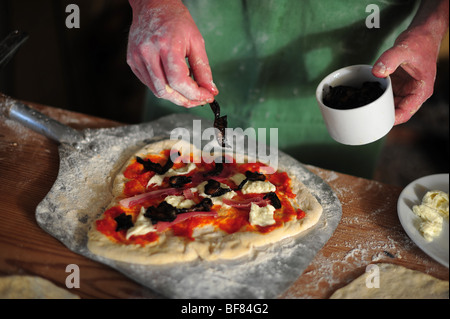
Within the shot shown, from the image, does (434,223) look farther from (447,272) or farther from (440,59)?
(440,59)

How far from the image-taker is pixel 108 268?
1732 mm

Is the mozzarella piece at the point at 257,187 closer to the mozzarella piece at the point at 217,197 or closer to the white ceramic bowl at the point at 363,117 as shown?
the mozzarella piece at the point at 217,197

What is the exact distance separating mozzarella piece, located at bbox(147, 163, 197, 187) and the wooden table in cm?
54

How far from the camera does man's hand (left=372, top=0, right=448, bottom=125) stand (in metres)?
1.90

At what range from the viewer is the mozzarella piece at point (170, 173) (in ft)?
6.93

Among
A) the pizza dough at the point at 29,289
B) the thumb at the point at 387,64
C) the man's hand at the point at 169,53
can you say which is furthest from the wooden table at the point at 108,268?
the man's hand at the point at 169,53

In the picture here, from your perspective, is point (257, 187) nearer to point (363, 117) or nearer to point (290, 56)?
point (363, 117)

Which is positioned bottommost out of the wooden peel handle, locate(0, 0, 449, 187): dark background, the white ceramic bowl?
locate(0, 0, 449, 187): dark background

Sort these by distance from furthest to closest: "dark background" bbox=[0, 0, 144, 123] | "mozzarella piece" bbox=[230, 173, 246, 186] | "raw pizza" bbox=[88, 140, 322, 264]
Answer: "dark background" bbox=[0, 0, 144, 123] → "mozzarella piece" bbox=[230, 173, 246, 186] → "raw pizza" bbox=[88, 140, 322, 264]

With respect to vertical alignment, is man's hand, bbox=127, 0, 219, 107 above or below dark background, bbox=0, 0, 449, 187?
above

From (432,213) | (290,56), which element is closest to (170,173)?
(290,56)

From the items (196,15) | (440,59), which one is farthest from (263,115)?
(440,59)

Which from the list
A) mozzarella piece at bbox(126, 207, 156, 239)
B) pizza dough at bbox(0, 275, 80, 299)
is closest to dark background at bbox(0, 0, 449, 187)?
mozzarella piece at bbox(126, 207, 156, 239)

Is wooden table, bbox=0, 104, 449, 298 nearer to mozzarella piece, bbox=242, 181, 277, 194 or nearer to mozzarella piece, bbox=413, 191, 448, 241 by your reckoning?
mozzarella piece, bbox=413, 191, 448, 241
